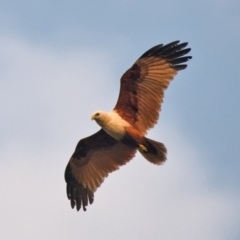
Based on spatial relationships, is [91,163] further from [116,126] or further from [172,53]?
[172,53]

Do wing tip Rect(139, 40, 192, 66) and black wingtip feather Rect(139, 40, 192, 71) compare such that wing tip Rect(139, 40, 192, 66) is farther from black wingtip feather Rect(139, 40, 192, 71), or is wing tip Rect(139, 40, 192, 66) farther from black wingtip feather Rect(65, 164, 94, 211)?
black wingtip feather Rect(65, 164, 94, 211)

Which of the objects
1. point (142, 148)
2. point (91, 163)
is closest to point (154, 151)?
point (142, 148)

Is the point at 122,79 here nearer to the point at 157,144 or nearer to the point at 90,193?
the point at 157,144

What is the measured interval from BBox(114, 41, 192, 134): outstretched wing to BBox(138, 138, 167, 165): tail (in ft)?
1.42

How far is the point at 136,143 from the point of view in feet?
62.2

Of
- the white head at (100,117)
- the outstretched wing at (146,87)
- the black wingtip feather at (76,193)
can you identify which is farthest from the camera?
the black wingtip feather at (76,193)

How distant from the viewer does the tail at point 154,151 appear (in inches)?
737

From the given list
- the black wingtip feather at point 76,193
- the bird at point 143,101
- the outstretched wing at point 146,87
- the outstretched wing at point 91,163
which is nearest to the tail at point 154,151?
the bird at point 143,101

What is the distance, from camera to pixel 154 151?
1880 cm

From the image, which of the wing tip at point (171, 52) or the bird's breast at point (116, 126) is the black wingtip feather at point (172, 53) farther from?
the bird's breast at point (116, 126)

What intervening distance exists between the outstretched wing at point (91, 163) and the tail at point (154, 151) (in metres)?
0.97

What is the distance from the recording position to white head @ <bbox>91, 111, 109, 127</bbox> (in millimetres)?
18859

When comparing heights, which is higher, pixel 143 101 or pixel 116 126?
pixel 143 101

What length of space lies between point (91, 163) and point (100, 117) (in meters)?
1.88
